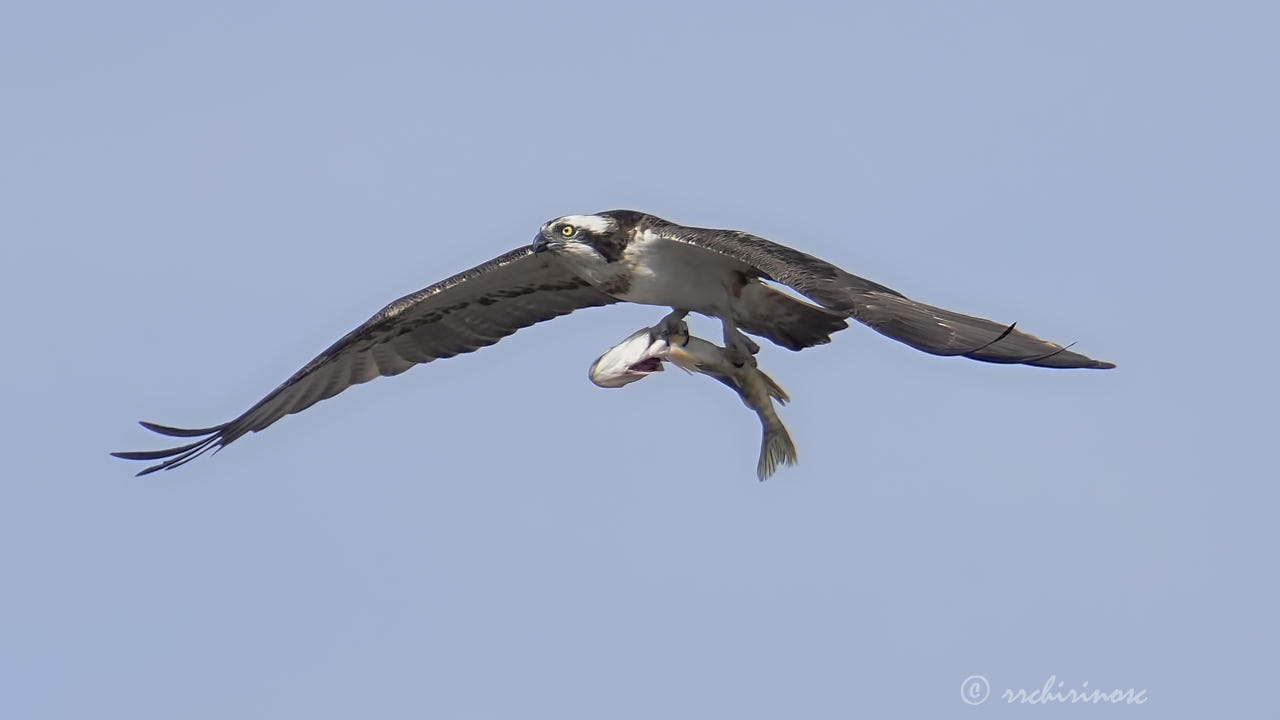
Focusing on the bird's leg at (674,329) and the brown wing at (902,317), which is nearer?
the brown wing at (902,317)

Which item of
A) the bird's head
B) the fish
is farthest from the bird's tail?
the bird's head

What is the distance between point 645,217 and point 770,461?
2.33 meters

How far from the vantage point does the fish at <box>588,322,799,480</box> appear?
55.4ft

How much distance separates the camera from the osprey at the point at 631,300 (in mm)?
14766

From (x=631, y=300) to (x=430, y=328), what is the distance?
108 inches

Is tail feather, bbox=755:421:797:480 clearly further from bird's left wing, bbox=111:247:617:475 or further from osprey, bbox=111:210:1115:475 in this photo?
bird's left wing, bbox=111:247:617:475

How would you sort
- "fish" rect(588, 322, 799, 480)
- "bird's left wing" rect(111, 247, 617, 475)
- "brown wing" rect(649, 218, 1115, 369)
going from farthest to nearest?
1. "bird's left wing" rect(111, 247, 617, 475)
2. "fish" rect(588, 322, 799, 480)
3. "brown wing" rect(649, 218, 1115, 369)

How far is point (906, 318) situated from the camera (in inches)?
582

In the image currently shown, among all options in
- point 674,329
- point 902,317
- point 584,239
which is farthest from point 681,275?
point 902,317

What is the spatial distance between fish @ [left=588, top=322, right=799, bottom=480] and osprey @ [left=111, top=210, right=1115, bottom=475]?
155 mm

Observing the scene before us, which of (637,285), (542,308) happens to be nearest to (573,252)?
(637,285)

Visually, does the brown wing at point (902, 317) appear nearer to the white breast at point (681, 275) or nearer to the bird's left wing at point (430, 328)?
the white breast at point (681, 275)

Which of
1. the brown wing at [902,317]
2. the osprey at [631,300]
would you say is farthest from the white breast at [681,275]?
the brown wing at [902,317]

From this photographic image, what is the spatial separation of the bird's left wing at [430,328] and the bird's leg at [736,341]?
2.07 meters
